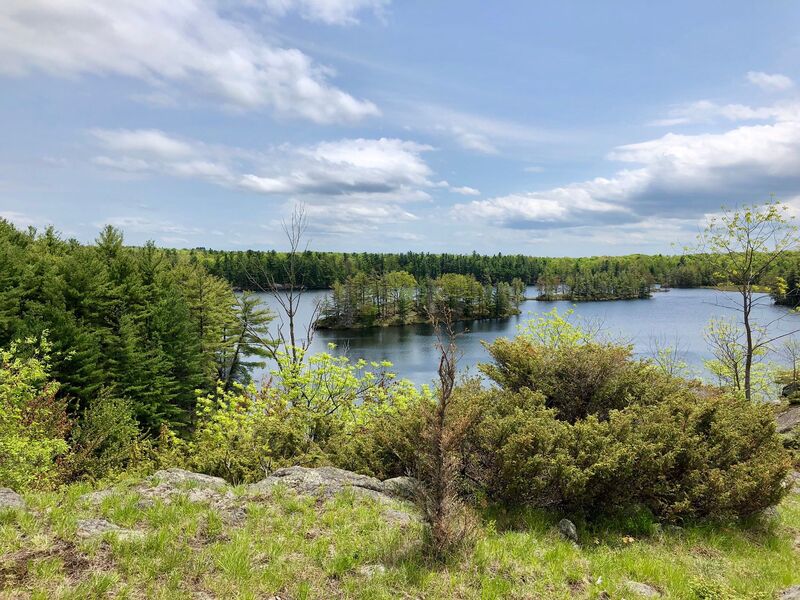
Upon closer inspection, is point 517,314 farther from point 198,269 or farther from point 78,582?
point 78,582

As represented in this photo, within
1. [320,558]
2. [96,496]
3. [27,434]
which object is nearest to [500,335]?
[27,434]

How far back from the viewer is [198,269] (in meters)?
36.8

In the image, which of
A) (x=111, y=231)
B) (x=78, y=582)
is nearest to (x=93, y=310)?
(x=111, y=231)

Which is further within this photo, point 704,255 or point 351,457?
point 704,255

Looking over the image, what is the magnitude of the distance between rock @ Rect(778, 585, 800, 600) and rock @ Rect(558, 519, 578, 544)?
2.16m

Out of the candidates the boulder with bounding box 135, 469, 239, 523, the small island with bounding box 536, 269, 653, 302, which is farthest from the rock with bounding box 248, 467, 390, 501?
the small island with bounding box 536, 269, 653, 302

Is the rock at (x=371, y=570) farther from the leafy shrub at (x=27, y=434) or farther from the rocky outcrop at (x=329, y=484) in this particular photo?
the leafy shrub at (x=27, y=434)

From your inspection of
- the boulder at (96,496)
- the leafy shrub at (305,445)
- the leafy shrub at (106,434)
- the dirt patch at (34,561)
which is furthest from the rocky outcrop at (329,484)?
the leafy shrub at (106,434)

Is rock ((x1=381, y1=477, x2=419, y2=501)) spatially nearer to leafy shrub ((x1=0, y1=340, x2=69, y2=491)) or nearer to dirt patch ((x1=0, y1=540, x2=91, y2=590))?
dirt patch ((x1=0, y1=540, x2=91, y2=590))

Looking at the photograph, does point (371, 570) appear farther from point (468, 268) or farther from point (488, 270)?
point (468, 268)

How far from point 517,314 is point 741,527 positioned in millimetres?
88553

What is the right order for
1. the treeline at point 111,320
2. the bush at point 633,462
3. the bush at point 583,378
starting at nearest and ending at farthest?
the bush at point 633,462 < the bush at point 583,378 < the treeline at point 111,320

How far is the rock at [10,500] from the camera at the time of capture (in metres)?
5.18

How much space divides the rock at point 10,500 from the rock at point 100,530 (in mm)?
920
